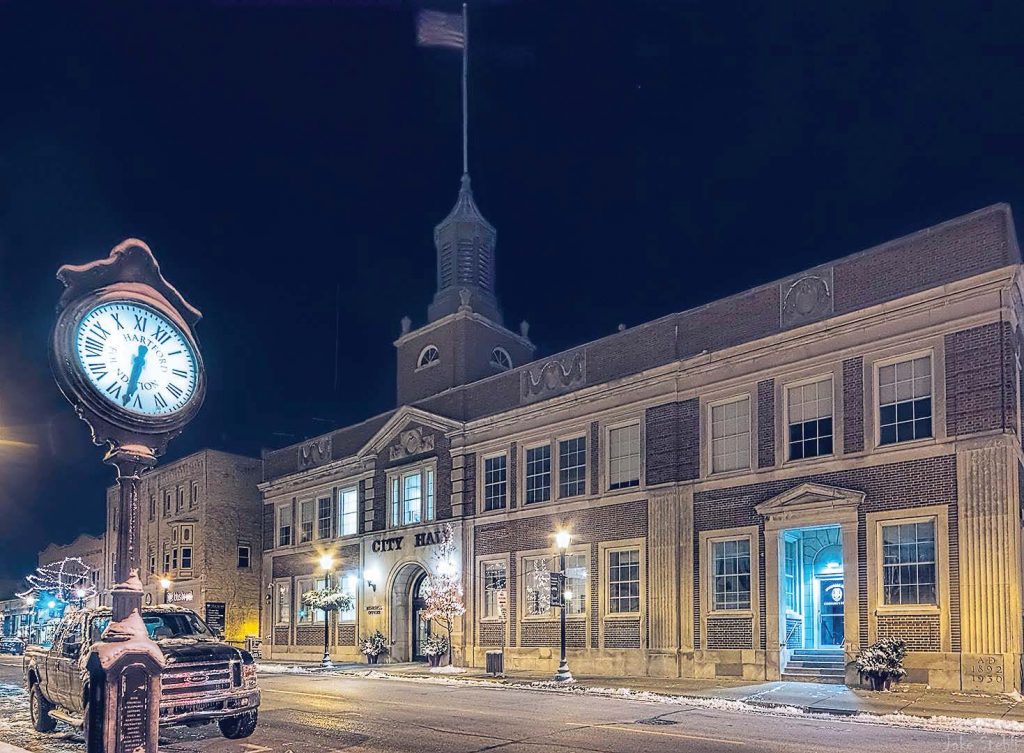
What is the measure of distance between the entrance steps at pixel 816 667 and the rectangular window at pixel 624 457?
645 centimetres

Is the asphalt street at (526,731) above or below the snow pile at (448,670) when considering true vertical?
above

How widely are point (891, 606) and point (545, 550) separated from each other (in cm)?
1105

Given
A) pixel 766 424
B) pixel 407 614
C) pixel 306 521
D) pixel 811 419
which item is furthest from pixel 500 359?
pixel 811 419

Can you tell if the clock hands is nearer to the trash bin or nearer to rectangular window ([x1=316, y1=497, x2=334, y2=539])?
the trash bin

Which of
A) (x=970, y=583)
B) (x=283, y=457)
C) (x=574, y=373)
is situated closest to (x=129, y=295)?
(x=970, y=583)

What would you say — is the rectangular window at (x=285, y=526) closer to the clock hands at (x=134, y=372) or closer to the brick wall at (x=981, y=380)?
the brick wall at (x=981, y=380)

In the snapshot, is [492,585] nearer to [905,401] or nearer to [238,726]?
[905,401]

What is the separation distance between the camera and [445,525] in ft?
108

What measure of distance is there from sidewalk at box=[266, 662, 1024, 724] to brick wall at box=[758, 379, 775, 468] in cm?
538

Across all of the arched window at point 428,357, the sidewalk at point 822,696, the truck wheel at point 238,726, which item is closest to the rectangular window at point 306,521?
the arched window at point 428,357

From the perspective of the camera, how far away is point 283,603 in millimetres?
41938

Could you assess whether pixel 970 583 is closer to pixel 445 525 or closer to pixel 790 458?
pixel 790 458

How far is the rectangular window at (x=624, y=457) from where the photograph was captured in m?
27.0

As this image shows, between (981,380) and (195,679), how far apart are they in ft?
53.9
